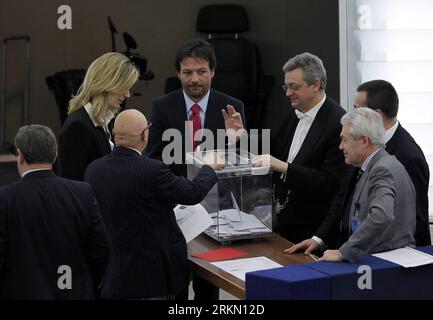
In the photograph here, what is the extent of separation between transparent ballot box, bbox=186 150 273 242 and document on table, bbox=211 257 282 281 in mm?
310

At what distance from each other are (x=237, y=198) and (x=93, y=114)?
821 millimetres

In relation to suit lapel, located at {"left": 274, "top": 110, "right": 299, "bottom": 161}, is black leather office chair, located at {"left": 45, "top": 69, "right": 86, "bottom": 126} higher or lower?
higher

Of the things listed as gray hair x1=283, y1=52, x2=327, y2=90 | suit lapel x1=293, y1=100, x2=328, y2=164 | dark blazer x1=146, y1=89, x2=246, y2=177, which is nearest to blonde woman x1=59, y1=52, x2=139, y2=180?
dark blazer x1=146, y1=89, x2=246, y2=177

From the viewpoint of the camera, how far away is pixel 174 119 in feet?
14.2

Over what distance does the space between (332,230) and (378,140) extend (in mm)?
537

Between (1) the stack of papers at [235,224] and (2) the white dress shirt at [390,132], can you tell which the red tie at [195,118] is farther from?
(2) the white dress shirt at [390,132]

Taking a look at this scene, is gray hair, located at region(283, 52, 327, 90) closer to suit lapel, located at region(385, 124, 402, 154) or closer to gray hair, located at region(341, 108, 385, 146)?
suit lapel, located at region(385, 124, 402, 154)

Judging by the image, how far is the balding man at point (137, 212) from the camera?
3.31 m

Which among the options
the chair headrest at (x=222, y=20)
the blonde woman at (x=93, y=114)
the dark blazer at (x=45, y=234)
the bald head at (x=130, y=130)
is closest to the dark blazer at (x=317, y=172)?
the bald head at (x=130, y=130)

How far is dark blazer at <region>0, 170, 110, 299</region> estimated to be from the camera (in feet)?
9.78

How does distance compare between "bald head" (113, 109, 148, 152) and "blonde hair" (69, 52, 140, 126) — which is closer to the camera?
"bald head" (113, 109, 148, 152)

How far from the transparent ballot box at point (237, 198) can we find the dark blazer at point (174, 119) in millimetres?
317

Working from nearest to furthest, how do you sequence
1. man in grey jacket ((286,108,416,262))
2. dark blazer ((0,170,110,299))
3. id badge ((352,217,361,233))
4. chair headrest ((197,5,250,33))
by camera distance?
dark blazer ((0,170,110,299)) → man in grey jacket ((286,108,416,262)) → id badge ((352,217,361,233)) → chair headrest ((197,5,250,33))
